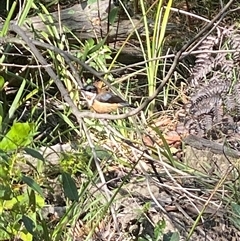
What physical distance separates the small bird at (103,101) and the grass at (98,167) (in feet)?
0.20

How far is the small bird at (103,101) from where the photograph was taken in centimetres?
272

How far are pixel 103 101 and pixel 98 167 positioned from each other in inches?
25.6

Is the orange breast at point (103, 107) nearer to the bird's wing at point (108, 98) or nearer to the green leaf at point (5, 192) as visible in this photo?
the bird's wing at point (108, 98)

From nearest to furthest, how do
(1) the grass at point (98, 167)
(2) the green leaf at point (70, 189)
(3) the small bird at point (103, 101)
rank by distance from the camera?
(2) the green leaf at point (70, 189)
(1) the grass at point (98, 167)
(3) the small bird at point (103, 101)

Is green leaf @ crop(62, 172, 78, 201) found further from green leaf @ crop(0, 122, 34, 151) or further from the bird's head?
the bird's head

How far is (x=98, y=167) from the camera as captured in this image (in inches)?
83.3

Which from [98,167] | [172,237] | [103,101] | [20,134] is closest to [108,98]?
[103,101]

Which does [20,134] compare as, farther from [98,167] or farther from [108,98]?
[108,98]

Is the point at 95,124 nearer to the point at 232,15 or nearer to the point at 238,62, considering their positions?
the point at 238,62

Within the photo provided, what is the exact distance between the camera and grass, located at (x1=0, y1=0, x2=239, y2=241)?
2307 millimetres

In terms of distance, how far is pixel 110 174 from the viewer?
3152 millimetres

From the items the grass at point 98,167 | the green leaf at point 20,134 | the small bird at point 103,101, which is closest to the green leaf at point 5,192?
the grass at point 98,167

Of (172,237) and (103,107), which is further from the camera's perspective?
(103,107)

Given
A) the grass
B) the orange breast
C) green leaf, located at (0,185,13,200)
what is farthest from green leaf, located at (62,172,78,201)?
the orange breast
